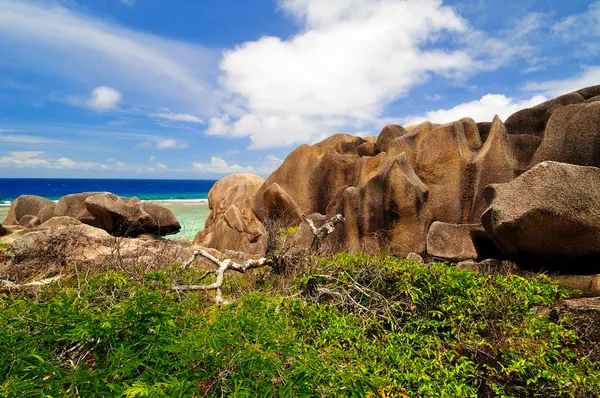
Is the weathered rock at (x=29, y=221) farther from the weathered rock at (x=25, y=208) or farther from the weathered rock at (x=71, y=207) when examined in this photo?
the weathered rock at (x=25, y=208)

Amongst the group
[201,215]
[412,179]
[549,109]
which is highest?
[549,109]

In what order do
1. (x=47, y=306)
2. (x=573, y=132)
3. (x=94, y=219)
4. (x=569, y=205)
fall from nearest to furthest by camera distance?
1. (x=47, y=306)
2. (x=569, y=205)
3. (x=573, y=132)
4. (x=94, y=219)

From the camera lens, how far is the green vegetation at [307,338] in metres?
2.20

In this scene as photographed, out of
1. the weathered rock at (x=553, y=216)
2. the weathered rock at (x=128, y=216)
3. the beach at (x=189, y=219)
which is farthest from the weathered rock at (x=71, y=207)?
the weathered rock at (x=553, y=216)

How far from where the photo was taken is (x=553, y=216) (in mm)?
5586

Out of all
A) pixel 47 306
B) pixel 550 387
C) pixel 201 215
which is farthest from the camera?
pixel 201 215

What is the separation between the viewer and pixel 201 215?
32438 mm

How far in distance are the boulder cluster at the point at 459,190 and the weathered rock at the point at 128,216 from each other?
226cm

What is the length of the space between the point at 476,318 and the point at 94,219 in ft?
48.9

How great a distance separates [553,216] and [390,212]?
14.5 ft

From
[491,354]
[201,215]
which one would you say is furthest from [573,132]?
[201,215]

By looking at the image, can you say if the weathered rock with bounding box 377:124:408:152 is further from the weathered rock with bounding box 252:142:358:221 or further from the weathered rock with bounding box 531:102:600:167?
the weathered rock with bounding box 531:102:600:167

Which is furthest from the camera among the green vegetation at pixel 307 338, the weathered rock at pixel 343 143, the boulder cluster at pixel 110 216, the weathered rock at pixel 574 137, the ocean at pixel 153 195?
the ocean at pixel 153 195

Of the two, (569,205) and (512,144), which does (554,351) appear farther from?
(512,144)
